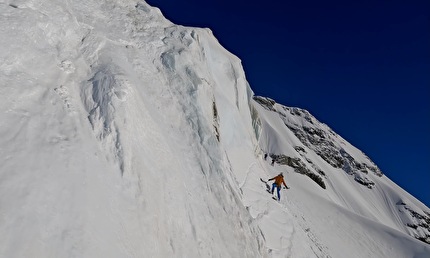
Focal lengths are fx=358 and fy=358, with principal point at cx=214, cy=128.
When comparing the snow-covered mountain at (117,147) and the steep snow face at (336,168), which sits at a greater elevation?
the snow-covered mountain at (117,147)

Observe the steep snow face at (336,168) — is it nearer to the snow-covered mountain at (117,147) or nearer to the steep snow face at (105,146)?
the snow-covered mountain at (117,147)

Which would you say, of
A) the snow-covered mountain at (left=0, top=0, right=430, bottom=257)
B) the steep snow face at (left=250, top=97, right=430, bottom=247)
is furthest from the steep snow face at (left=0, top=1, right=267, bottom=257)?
the steep snow face at (left=250, top=97, right=430, bottom=247)

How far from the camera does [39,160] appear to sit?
639 centimetres

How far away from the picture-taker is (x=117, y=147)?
748cm

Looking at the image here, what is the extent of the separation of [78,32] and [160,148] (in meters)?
4.15

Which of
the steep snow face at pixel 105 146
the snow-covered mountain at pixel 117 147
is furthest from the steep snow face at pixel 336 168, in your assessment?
the steep snow face at pixel 105 146

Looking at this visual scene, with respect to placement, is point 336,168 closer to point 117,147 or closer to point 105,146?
point 117,147

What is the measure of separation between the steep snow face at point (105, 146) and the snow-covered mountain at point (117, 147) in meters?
0.02

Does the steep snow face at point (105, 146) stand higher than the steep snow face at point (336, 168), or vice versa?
the steep snow face at point (105, 146)

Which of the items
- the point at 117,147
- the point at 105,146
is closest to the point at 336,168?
the point at 117,147

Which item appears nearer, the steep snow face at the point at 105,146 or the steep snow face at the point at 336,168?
the steep snow face at the point at 105,146

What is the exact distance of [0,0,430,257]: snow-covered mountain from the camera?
5.98 meters

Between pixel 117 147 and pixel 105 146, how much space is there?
24cm

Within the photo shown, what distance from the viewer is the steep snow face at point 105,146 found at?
19.4ft
